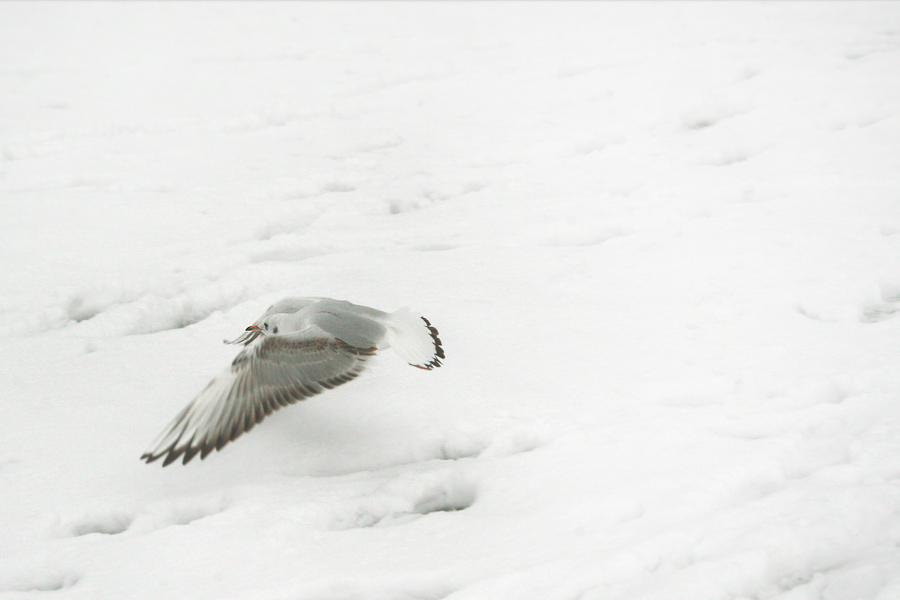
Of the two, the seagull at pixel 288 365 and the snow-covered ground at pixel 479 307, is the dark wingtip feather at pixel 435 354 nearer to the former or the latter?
the seagull at pixel 288 365

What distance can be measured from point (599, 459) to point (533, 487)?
0.78 feet

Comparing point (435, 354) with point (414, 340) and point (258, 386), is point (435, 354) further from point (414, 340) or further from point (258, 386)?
point (258, 386)

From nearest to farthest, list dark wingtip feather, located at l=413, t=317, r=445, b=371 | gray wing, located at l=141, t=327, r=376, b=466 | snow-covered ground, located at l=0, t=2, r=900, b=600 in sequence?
snow-covered ground, located at l=0, t=2, r=900, b=600 < gray wing, located at l=141, t=327, r=376, b=466 < dark wingtip feather, located at l=413, t=317, r=445, b=371

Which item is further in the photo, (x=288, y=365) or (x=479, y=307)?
(x=479, y=307)

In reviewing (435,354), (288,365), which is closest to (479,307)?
(435,354)

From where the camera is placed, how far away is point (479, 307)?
3.25 meters

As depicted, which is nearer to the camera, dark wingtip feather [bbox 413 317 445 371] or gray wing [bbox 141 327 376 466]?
gray wing [bbox 141 327 376 466]

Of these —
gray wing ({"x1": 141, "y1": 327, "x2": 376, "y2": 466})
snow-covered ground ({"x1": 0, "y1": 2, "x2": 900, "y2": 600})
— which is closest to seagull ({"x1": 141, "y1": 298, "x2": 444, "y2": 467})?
gray wing ({"x1": 141, "y1": 327, "x2": 376, "y2": 466})

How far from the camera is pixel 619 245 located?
3.65m

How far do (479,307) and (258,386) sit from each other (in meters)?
1.20

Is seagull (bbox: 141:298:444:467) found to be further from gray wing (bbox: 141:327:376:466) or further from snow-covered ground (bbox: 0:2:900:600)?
snow-covered ground (bbox: 0:2:900:600)

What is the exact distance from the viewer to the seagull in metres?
2.25

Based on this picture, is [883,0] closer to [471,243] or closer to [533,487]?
[471,243]

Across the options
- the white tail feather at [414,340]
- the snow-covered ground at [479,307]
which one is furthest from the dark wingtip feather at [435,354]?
the snow-covered ground at [479,307]
